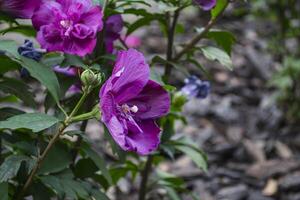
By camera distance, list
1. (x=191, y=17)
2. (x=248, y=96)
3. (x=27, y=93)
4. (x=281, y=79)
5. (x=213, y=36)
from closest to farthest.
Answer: (x=27, y=93) → (x=213, y=36) → (x=281, y=79) → (x=248, y=96) → (x=191, y=17)

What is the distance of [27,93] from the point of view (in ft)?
4.16

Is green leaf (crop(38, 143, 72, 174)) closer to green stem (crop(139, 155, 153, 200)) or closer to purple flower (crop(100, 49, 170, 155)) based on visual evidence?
purple flower (crop(100, 49, 170, 155))

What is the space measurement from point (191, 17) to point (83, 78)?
355 centimetres

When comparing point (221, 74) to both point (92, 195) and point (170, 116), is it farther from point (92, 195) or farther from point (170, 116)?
point (92, 195)

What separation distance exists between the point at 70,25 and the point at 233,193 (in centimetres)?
137

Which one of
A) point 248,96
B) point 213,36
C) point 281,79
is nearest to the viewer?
point 213,36

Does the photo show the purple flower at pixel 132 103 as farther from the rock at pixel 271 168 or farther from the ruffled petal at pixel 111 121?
the rock at pixel 271 168

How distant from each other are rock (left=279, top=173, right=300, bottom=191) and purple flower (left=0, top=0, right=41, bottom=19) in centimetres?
148

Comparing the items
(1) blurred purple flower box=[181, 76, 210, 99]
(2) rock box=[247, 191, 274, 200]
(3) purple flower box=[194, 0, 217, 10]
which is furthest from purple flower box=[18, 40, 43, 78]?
(2) rock box=[247, 191, 274, 200]

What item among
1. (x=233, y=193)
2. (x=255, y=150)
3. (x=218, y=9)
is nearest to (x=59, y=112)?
(x=218, y=9)

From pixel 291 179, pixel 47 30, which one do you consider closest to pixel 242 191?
pixel 291 179

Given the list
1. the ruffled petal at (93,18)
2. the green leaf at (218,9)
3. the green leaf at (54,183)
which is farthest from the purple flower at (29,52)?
the green leaf at (218,9)

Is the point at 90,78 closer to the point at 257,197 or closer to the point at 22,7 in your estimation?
the point at 22,7

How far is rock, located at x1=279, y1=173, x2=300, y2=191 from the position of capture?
2357 millimetres
